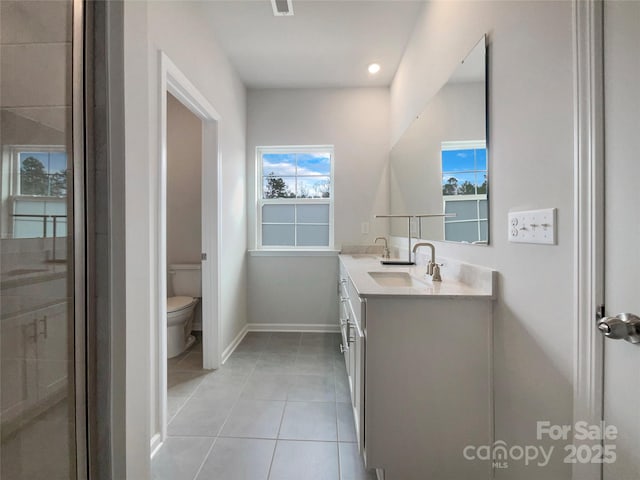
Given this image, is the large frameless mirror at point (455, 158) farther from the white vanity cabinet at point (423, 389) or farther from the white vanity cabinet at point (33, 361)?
the white vanity cabinet at point (33, 361)

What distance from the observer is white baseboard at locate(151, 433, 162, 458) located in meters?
1.48

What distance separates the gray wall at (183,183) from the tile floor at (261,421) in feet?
3.85

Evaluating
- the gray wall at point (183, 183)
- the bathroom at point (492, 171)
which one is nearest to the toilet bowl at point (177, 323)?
the bathroom at point (492, 171)

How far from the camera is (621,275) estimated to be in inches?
27.6

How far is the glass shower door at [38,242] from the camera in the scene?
0.75 metres

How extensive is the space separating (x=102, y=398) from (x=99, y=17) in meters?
1.20

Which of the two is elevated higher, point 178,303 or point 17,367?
point 17,367

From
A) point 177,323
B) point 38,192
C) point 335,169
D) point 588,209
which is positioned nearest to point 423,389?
point 588,209

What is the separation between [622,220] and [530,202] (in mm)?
319

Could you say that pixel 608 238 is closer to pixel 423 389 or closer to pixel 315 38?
pixel 423 389

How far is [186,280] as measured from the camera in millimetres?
3035

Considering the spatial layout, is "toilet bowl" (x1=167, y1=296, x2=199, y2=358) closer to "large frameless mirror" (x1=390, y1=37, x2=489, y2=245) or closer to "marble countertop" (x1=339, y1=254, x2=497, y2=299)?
"marble countertop" (x1=339, y1=254, x2=497, y2=299)

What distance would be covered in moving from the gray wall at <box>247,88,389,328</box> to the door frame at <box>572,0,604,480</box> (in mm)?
2459

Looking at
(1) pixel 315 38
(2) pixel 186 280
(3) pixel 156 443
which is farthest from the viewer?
(2) pixel 186 280
